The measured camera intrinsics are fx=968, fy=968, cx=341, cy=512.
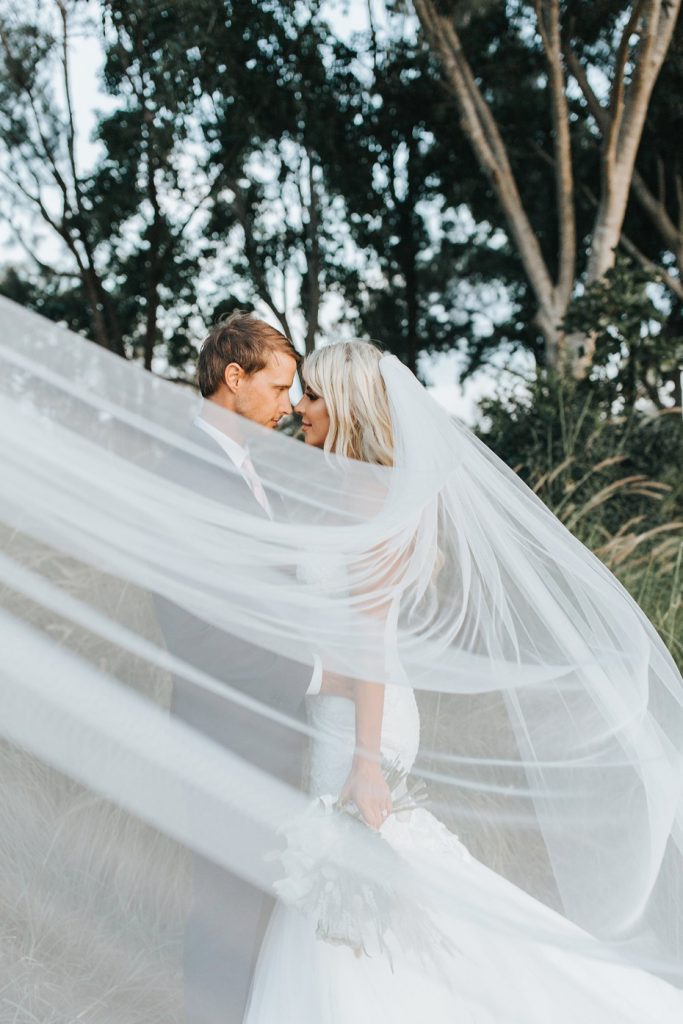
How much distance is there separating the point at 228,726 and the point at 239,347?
0.84 metres

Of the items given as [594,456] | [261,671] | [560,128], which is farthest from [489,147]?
[261,671]

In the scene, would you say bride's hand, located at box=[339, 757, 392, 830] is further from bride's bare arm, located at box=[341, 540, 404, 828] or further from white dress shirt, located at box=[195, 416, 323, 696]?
white dress shirt, located at box=[195, 416, 323, 696]

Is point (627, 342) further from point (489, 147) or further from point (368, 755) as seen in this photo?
point (368, 755)

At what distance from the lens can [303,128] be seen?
11.3m

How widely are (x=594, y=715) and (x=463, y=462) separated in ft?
2.01

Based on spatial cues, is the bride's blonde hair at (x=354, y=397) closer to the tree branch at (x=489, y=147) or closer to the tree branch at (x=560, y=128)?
the tree branch at (x=489, y=147)

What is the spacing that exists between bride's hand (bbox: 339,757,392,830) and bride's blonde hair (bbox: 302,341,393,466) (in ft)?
2.02

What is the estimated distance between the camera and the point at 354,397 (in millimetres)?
1995

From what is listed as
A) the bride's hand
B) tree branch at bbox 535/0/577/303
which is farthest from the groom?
tree branch at bbox 535/0/577/303

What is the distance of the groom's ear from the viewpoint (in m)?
2.16

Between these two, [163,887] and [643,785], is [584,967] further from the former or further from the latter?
[163,887]

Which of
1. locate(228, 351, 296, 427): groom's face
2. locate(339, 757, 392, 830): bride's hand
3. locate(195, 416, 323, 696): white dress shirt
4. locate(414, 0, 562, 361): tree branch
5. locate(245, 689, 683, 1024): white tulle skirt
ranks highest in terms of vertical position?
locate(414, 0, 562, 361): tree branch

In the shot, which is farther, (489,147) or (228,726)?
(489,147)

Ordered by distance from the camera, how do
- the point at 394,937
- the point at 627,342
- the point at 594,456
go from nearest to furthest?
the point at 394,937 < the point at 594,456 < the point at 627,342
